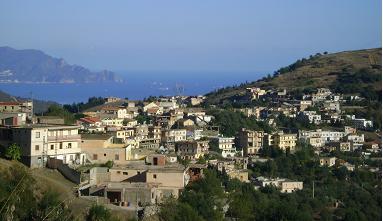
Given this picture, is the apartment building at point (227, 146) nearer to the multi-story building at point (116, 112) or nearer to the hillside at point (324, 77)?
the multi-story building at point (116, 112)

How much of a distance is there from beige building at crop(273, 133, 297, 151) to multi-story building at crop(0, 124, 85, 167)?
12790 mm

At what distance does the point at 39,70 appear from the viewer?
98812 mm

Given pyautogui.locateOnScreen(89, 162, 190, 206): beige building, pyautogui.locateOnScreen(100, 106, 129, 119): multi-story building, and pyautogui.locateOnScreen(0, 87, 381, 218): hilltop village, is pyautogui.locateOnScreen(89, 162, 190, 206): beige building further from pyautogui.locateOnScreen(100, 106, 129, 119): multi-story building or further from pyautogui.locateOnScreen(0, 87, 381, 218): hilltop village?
pyautogui.locateOnScreen(100, 106, 129, 119): multi-story building

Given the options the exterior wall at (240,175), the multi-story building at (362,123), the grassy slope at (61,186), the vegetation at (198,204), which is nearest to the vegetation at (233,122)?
the multi-story building at (362,123)

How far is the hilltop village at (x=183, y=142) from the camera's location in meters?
13.4

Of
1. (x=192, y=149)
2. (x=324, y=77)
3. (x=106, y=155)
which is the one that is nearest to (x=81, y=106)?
(x=192, y=149)

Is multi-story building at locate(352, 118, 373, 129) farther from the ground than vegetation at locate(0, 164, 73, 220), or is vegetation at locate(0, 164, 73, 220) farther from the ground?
multi-story building at locate(352, 118, 373, 129)

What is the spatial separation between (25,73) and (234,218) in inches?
3203

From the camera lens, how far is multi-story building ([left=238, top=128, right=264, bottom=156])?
25.9 meters

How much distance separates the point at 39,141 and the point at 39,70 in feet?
285

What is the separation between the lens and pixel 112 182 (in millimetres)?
13492

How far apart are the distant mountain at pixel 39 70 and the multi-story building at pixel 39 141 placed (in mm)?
60594

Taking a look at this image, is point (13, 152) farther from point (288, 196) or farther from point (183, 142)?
point (183, 142)

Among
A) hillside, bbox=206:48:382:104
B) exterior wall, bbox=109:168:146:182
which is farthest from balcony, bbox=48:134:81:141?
hillside, bbox=206:48:382:104
